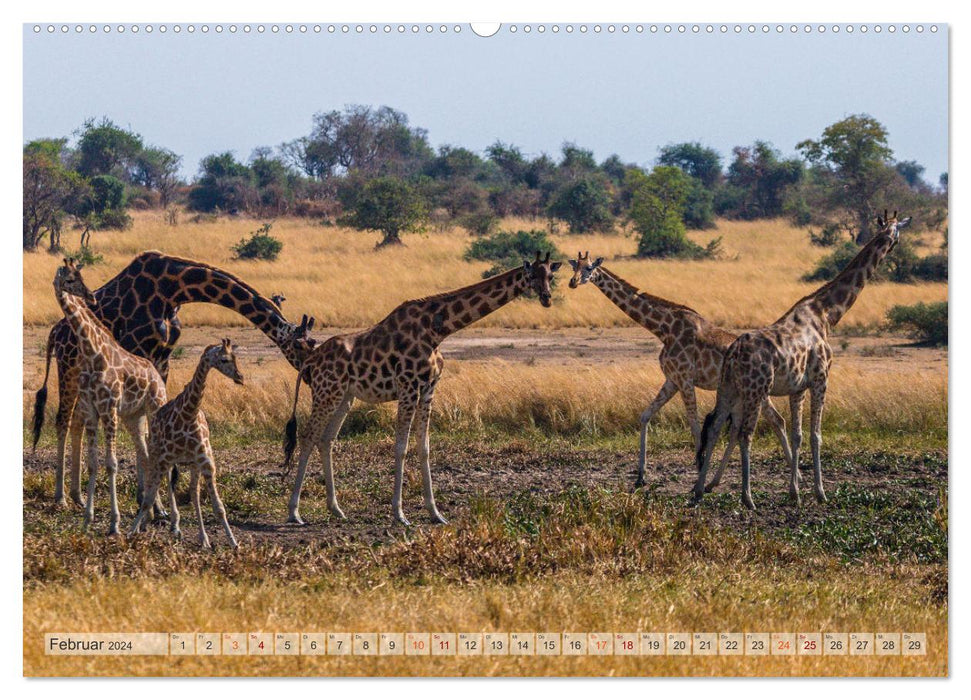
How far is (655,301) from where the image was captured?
13.7 meters

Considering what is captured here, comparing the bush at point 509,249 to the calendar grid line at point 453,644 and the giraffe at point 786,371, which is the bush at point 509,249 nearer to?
the giraffe at point 786,371

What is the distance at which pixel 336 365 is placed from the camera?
11594mm

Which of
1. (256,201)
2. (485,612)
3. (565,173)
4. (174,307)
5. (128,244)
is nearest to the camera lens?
(485,612)

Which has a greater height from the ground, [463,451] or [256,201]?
[256,201]

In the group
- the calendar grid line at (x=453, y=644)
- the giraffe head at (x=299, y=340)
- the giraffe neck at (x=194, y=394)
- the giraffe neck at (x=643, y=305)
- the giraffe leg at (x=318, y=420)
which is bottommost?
the calendar grid line at (x=453, y=644)

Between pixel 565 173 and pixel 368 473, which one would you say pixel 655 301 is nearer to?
pixel 368 473

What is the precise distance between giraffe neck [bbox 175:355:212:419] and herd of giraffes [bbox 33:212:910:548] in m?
0.01

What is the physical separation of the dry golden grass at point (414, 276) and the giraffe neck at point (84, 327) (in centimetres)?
466

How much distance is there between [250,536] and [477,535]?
1912mm

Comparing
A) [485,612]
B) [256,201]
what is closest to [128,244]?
[256,201]

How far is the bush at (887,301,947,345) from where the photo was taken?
901 inches

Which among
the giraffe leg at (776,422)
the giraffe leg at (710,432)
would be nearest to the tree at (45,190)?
the giraffe leg at (710,432)

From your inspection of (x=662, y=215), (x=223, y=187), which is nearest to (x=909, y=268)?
(x=662, y=215)

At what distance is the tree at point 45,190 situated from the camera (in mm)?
15710
